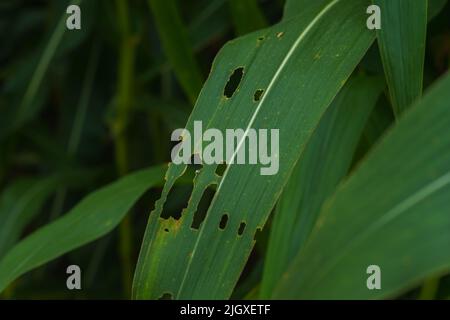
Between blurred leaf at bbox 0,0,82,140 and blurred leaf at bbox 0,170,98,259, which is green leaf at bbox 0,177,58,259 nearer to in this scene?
blurred leaf at bbox 0,170,98,259

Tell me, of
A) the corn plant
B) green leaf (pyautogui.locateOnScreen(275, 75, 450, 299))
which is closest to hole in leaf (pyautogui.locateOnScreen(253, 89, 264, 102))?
the corn plant

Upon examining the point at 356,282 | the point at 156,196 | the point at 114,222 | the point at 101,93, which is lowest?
the point at 356,282

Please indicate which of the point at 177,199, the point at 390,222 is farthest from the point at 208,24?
the point at 390,222

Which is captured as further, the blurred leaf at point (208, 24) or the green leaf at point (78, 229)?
the blurred leaf at point (208, 24)

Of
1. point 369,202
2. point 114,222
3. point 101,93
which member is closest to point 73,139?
point 101,93

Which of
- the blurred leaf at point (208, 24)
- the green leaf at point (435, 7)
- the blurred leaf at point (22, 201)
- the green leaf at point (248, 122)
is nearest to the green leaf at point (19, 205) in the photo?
the blurred leaf at point (22, 201)

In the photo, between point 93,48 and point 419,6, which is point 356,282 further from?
point 93,48

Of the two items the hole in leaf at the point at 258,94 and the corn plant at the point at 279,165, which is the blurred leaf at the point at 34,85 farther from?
the hole in leaf at the point at 258,94

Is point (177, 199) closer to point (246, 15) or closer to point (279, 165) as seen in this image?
point (246, 15)
